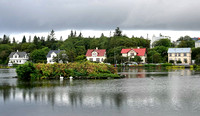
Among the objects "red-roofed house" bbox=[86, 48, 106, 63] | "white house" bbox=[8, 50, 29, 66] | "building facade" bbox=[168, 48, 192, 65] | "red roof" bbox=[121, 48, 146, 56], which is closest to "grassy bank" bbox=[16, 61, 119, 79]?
"red roof" bbox=[121, 48, 146, 56]

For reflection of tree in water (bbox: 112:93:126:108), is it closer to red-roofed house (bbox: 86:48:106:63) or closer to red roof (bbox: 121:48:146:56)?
red roof (bbox: 121:48:146:56)

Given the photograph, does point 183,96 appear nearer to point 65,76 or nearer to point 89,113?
point 89,113

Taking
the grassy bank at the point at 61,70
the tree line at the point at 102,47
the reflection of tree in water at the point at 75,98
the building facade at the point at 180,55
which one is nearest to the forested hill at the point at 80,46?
the tree line at the point at 102,47

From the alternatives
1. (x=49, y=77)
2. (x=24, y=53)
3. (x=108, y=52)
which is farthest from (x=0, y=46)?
(x=49, y=77)

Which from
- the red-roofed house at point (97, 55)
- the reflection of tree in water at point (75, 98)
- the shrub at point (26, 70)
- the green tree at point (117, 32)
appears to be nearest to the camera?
the reflection of tree in water at point (75, 98)

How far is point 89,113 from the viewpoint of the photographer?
19609 millimetres

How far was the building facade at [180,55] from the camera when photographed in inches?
3529

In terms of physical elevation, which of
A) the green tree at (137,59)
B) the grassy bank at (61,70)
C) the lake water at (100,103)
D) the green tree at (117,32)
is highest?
the green tree at (117,32)

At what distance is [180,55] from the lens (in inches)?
3561

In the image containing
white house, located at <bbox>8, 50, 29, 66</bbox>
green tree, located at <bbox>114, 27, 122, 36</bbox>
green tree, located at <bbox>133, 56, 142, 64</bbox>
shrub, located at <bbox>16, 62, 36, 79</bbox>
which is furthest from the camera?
green tree, located at <bbox>114, 27, 122, 36</bbox>

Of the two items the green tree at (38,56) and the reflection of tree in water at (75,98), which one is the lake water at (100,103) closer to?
the reflection of tree in water at (75,98)

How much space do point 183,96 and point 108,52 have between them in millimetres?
72070

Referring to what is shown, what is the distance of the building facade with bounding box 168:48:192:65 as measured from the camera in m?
89.6

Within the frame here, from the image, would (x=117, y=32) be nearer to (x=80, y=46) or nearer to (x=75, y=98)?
(x=80, y=46)
